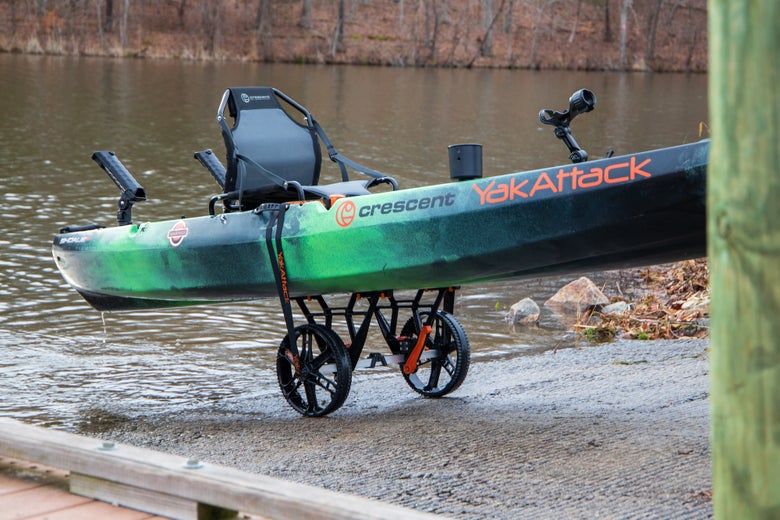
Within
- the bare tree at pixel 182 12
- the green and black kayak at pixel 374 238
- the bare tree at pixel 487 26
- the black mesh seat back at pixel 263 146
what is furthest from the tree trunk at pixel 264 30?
the black mesh seat back at pixel 263 146

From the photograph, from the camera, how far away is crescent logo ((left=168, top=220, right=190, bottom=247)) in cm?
736

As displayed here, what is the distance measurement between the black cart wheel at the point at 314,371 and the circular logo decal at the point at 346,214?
2.01 feet

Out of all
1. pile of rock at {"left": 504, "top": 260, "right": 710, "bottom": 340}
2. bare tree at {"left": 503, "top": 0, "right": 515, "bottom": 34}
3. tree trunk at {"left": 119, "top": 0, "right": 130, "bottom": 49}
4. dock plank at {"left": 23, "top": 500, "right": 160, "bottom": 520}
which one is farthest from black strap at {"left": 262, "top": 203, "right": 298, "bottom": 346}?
bare tree at {"left": 503, "top": 0, "right": 515, "bottom": 34}

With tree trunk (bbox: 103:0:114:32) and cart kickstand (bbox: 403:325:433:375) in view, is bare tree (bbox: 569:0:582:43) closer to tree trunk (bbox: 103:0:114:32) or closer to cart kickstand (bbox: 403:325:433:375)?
tree trunk (bbox: 103:0:114:32)

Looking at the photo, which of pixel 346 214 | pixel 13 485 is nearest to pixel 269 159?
pixel 346 214

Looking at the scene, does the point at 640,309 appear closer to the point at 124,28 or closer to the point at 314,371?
the point at 314,371

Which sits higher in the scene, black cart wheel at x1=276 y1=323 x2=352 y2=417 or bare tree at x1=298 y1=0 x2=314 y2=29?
bare tree at x1=298 y1=0 x2=314 y2=29

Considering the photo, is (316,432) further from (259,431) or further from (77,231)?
(77,231)

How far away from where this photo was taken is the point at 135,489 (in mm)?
3561

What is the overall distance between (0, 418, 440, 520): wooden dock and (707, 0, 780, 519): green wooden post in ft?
4.52

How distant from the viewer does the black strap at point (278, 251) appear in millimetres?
6648

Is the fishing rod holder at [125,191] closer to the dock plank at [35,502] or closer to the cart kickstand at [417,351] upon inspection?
the cart kickstand at [417,351]

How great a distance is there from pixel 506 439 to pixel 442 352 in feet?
3.96

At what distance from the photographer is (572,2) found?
62125 millimetres
